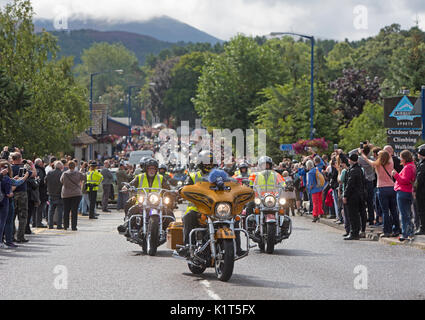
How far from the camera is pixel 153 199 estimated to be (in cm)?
1552

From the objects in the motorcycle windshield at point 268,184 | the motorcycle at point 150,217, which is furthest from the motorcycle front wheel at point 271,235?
the motorcycle at point 150,217

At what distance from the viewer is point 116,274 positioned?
12633 mm

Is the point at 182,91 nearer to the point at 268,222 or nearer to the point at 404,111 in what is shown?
the point at 404,111

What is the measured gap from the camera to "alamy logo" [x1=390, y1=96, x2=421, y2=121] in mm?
24672

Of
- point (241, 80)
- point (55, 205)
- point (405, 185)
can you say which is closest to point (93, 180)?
point (55, 205)

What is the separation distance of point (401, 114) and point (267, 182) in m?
9.30

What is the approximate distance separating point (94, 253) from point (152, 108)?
128m

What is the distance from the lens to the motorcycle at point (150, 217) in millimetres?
15508

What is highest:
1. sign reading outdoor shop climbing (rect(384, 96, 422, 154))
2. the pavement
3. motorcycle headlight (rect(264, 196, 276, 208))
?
sign reading outdoor shop climbing (rect(384, 96, 422, 154))

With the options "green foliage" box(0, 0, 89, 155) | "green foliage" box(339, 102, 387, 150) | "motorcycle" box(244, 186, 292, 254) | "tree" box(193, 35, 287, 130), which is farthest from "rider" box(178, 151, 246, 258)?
"tree" box(193, 35, 287, 130)

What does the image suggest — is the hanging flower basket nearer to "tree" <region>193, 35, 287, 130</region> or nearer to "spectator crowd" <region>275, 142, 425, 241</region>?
"spectator crowd" <region>275, 142, 425, 241</region>

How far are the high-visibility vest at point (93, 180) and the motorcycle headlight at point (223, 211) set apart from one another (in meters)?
18.4

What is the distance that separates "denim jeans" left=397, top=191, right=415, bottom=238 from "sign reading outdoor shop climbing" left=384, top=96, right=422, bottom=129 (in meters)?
7.26

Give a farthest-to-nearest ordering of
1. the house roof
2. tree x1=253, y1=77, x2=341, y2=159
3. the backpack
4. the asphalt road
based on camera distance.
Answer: the house roof < tree x1=253, y1=77, x2=341, y2=159 < the backpack < the asphalt road
